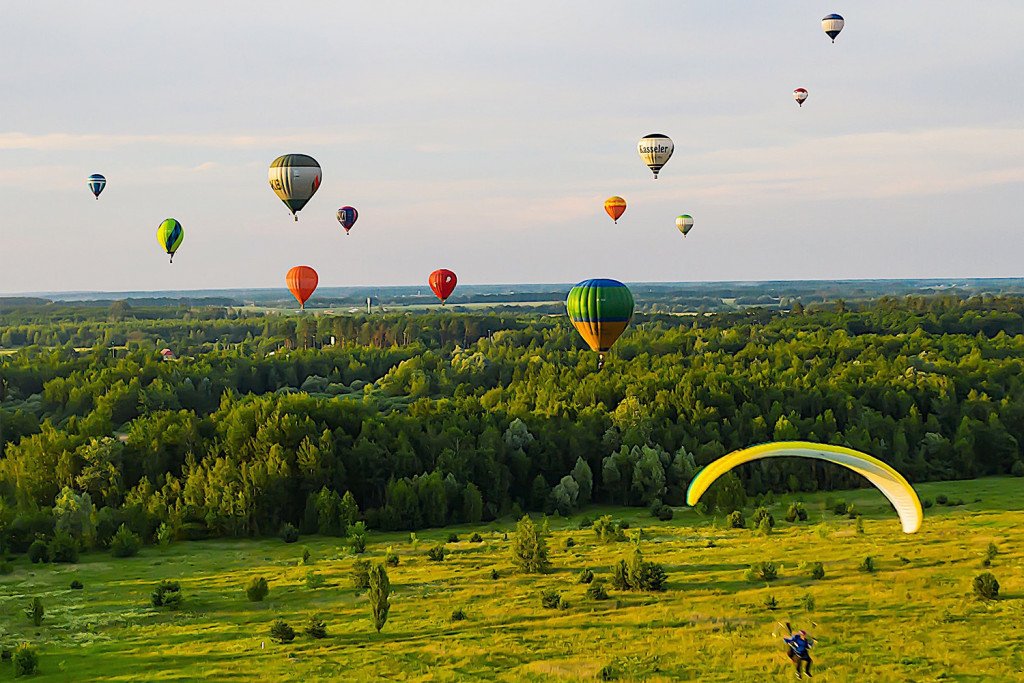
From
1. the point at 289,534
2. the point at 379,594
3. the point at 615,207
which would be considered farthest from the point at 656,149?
the point at 379,594

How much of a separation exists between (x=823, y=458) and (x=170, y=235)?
95649 mm

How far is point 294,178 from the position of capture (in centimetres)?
8212

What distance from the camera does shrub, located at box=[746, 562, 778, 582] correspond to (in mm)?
54241

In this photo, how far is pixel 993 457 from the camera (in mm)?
101188

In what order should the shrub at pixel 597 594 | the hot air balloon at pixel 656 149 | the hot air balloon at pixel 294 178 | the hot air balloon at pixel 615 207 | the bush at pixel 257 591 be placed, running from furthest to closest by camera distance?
the hot air balloon at pixel 615 207 → the hot air balloon at pixel 656 149 → the hot air balloon at pixel 294 178 → the bush at pixel 257 591 → the shrub at pixel 597 594

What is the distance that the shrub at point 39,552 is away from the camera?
66.9 meters

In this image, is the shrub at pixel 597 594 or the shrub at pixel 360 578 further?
the shrub at pixel 360 578

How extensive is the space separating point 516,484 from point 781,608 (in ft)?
138

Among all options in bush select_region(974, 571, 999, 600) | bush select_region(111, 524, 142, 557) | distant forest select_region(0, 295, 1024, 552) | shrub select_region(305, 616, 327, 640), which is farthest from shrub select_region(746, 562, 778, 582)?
bush select_region(111, 524, 142, 557)

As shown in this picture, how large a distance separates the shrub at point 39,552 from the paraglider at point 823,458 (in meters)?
50.3

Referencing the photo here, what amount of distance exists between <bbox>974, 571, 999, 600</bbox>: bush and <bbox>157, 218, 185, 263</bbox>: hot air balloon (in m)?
90.2

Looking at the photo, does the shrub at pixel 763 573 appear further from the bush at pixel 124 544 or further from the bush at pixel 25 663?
the bush at pixel 124 544

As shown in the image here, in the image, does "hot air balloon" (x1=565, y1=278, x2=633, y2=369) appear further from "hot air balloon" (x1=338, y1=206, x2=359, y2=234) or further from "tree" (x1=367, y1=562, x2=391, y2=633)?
"hot air balloon" (x1=338, y1=206, x2=359, y2=234)

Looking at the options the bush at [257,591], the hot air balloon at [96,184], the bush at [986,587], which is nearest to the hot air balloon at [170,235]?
the hot air balloon at [96,184]
